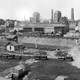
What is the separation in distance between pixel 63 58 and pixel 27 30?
6261cm

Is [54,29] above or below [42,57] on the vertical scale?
above

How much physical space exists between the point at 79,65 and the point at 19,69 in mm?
16283

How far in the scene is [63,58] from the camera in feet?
155

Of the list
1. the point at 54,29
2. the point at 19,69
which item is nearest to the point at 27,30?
the point at 54,29

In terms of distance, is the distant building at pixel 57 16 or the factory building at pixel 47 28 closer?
the factory building at pixel 47 28

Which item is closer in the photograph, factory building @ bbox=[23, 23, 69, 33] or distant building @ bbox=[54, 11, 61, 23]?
factory building @ bbox=[23, 23, 69, 33]

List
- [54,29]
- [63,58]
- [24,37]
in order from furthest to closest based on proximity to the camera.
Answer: [54,29] < [24,37] < [63,58]

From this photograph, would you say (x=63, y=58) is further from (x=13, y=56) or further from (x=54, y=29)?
(x=54, y=29)

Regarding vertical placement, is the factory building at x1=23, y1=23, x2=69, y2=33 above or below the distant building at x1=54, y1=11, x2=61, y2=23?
below

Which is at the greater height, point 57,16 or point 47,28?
point 57,16

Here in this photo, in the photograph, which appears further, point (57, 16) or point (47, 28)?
point (57, 16)

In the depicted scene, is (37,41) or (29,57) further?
(37,41)

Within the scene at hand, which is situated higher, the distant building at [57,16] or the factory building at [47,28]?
the distant building at [57,16]

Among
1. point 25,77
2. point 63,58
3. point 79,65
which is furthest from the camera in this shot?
point 63,58
